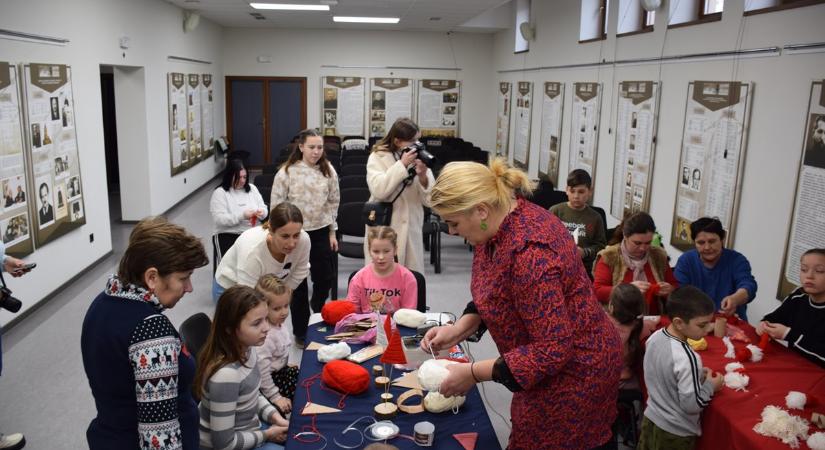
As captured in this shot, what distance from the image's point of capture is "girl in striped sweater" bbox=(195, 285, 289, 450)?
2.46m

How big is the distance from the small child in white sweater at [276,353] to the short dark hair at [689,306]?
5.87ft

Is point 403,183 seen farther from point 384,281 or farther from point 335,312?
point 335,312

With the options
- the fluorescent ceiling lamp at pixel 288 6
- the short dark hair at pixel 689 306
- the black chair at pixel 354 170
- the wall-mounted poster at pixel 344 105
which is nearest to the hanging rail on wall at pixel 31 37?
the fluorescent ceiling lamp at pixel 288 6

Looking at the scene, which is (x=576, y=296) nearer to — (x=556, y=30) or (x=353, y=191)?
(x=353, y=191)

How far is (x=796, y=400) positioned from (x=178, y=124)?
9.48m

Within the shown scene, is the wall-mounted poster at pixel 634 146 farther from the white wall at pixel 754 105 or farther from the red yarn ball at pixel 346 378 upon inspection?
the red yarn ball at pixel 346 378

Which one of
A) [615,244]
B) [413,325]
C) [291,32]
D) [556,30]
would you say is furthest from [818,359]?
[291,32]

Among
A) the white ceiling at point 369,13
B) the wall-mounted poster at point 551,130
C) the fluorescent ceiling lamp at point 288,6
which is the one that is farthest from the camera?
the fluorescent ceiling lamp at point 288,6

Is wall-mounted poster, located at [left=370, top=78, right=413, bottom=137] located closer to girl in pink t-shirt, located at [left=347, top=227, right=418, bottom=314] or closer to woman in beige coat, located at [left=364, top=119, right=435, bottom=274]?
woman in beige coat, located at [left=364, top=119, right=435, bottom=274]

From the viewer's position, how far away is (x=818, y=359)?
2984 millimetres

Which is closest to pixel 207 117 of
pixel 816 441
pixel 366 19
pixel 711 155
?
pixel 366 19

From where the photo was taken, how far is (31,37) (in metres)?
5.35

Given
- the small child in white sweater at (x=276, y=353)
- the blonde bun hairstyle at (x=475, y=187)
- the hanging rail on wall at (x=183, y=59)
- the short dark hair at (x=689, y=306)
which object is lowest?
the small child in white sweater at (x=276, y=353)

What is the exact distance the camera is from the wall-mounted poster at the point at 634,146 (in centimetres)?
634
